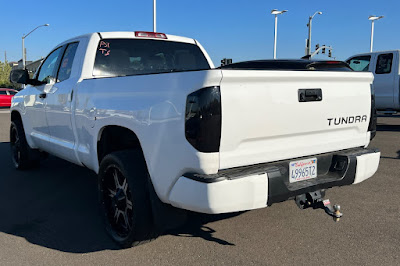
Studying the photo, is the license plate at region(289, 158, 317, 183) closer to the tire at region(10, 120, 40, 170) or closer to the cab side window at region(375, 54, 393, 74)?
the tire at region(10, 120, 40, 170)

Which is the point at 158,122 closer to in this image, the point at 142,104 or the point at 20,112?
the point at 142,104

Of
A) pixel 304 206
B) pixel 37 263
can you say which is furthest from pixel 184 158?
pixel 37 263

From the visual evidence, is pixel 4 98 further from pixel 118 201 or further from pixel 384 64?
pixel 118 201

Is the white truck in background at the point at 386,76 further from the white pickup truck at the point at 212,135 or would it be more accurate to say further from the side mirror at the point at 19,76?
the side mirror at the point at 19,76

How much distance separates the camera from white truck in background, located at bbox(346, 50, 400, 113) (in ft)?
33.9

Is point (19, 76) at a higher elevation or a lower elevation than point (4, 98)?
higher

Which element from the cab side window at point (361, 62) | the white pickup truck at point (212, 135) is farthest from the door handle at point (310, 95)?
the cab side window at point (361, 62)

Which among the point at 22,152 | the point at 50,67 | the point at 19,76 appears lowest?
the point at 22,152

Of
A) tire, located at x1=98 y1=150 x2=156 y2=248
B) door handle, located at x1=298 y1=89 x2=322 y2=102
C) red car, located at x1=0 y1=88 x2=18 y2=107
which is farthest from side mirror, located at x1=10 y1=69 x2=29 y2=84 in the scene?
red car, located at x1=0 y1=88 x2=18 y2=107

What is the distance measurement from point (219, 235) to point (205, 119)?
1.45 meters

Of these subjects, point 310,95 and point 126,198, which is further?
point 126,198

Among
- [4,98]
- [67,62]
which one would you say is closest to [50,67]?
[67,62]

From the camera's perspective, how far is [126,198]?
10.2ft

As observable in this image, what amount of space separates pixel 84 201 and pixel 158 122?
224 centimetres
